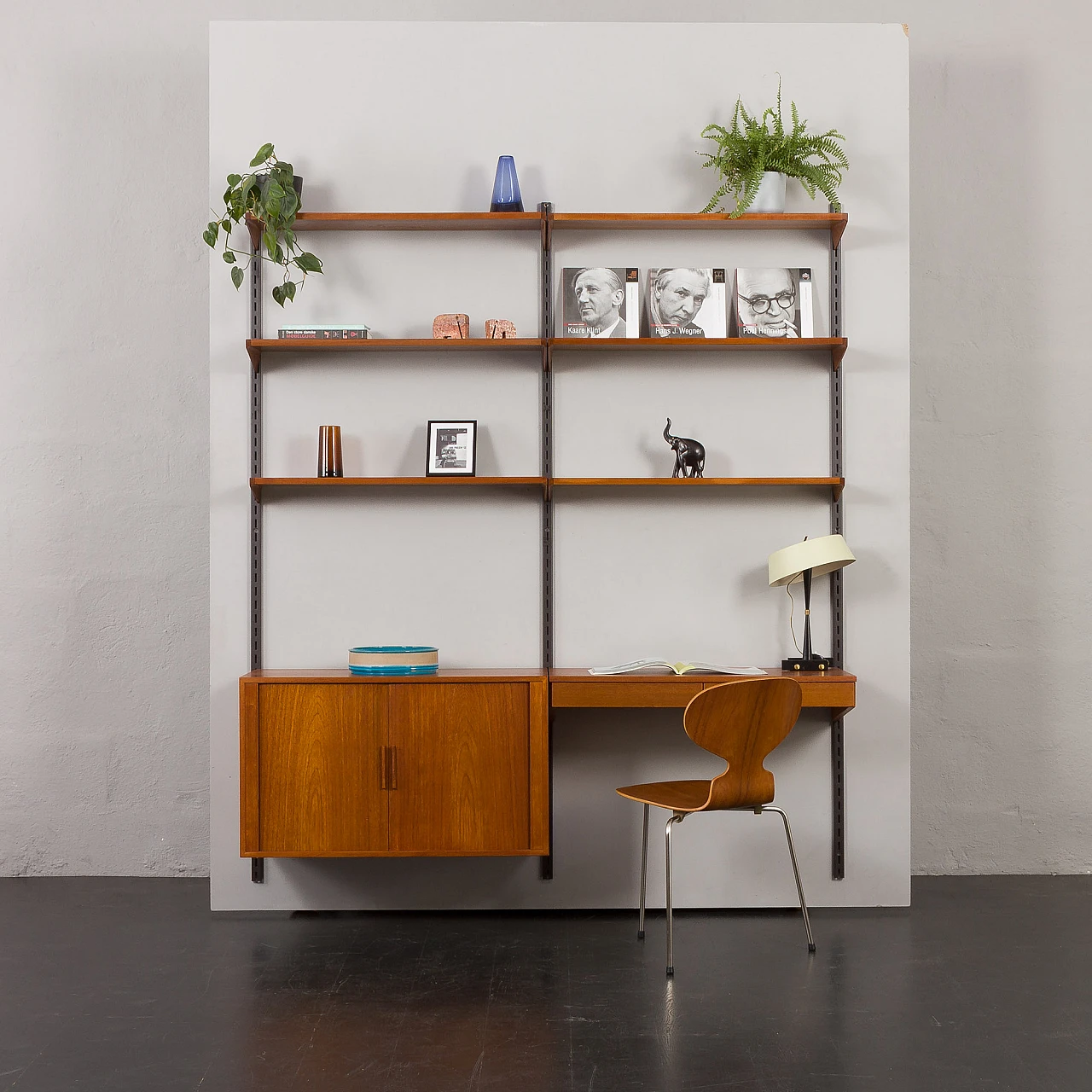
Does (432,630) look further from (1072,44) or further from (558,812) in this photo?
(1072,44)

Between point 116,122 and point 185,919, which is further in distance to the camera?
point 116,122

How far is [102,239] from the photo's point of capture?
441 centimetres

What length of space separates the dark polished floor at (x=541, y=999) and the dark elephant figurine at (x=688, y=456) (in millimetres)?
1601

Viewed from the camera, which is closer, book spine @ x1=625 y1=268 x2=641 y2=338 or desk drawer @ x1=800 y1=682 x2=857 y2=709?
desk drawer @ x1=800 y1=682 x2=857 y2=709

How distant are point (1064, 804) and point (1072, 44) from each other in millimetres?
3226

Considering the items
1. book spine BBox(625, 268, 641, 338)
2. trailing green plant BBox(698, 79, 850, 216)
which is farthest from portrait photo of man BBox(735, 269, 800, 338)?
book spine BBox(625, 268, 641, 338)

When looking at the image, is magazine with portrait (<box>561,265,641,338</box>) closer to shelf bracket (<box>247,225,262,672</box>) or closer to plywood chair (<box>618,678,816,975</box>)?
shelf bracket (<box>247,225,262,672</box>)

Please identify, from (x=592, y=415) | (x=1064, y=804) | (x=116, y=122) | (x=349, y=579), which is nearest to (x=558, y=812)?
(x=349, y=579)

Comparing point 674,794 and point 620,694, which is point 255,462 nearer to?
point 620,694

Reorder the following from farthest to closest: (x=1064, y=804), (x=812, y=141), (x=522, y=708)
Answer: (x=1064, y=804), (x=812, y=141), (x=522, y=708)

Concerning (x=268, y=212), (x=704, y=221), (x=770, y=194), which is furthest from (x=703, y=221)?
(x=268, y=212)

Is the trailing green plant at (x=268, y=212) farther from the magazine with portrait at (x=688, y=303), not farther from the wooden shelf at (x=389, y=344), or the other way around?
the magazine with portrait at (x=688, y=303)

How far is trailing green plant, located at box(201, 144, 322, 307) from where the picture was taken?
11.7 ft

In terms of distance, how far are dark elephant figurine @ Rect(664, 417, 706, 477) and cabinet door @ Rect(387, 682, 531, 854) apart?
109cm
